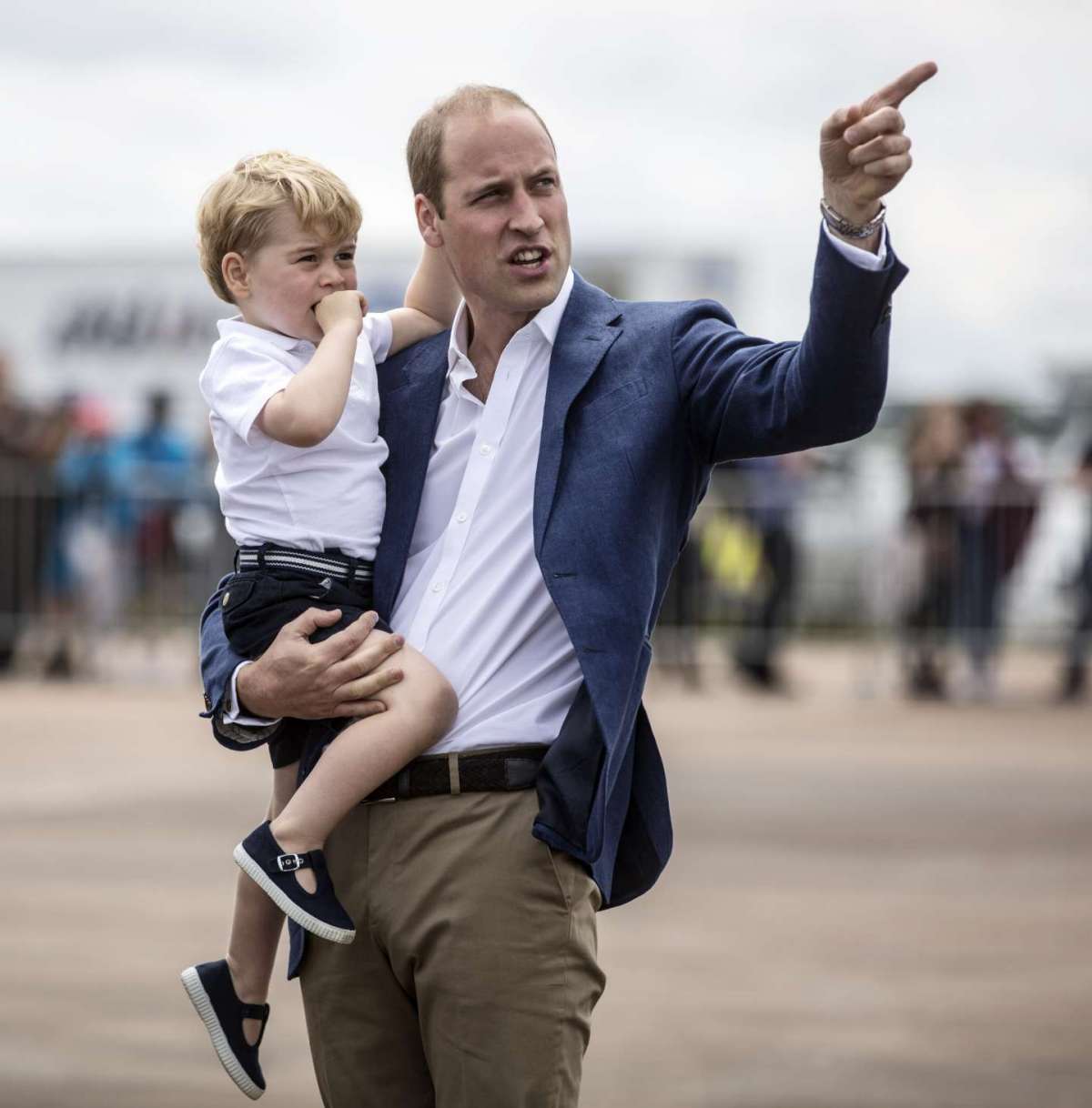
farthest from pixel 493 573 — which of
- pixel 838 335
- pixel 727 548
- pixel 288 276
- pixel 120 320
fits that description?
pixel 120 320

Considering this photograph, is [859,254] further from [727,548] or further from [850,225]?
[727,548]

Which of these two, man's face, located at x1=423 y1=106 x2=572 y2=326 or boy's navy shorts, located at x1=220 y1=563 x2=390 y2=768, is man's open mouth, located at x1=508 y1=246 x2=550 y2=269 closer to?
man's face, located at x1=423 y1=106 x2=572 y2=326

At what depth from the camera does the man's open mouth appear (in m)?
3.32

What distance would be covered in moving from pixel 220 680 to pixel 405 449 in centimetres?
46

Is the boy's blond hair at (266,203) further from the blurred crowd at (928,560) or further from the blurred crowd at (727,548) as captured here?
the blurred crowd at (727,548)

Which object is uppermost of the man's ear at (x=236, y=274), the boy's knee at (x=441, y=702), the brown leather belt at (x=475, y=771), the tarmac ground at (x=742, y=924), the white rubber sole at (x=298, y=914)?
the man's ear at (x=236, y=274)

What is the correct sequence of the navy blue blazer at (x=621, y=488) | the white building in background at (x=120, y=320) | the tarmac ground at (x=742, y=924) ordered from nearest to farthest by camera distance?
the navy blue blazer at (x=621, y=488) < the tarmac ground at (x=742, y=924) < the white building in background at (x=120, y=320)

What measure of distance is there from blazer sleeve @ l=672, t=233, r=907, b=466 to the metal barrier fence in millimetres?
11249

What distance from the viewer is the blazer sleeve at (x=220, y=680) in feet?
11.3

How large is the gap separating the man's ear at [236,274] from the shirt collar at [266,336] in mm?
45

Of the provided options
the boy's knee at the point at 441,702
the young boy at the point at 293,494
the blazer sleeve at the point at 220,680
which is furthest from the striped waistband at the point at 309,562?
the boy's knee at the point at 441,702

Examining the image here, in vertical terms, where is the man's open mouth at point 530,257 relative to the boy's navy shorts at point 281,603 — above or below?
above

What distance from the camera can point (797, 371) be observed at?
303 centimetres

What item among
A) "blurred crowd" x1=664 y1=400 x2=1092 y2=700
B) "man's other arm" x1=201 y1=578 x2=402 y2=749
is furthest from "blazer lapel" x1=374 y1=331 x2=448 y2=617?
"blurred crowd" x1=664 y1=400 x2=1092 y2=700
